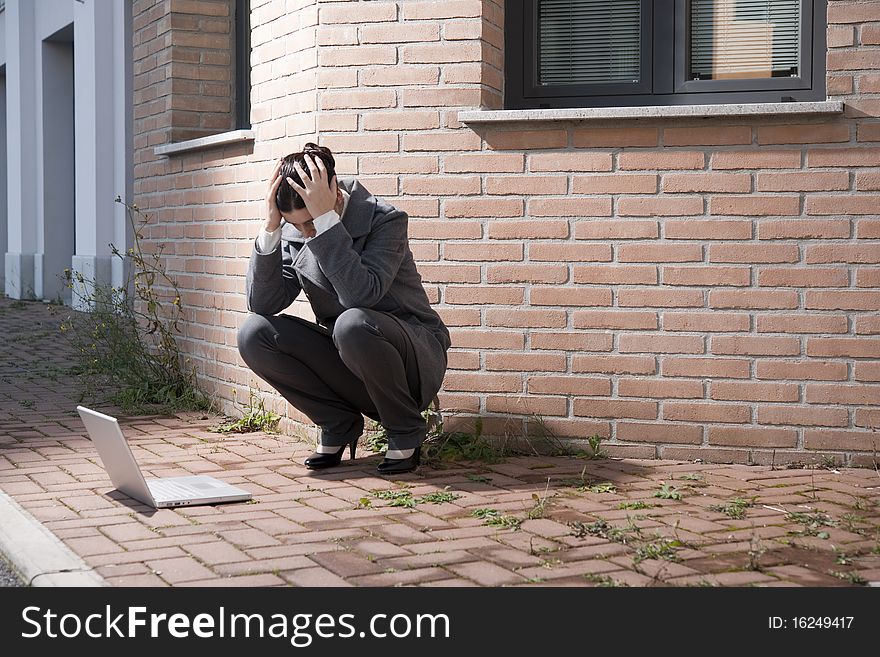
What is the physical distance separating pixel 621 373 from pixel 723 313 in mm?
520

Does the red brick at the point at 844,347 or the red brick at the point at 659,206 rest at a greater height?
the red brick at the point at 659,206

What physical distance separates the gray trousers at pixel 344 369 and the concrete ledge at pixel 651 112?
112 centimetres

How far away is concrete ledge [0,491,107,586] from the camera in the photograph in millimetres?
3484

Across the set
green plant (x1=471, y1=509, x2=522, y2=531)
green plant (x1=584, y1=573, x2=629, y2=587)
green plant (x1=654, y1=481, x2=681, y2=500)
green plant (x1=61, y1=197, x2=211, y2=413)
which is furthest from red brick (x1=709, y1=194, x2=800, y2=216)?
green plant (x1=61, y1=197, x2=211, y2=413)

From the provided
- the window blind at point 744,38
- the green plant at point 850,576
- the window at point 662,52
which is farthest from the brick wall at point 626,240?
the green plant at point 850,576

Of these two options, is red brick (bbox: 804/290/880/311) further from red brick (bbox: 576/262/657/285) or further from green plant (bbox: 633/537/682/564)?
green plant (bbox: 633/537/682/564)

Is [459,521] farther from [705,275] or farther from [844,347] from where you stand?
[844,347]

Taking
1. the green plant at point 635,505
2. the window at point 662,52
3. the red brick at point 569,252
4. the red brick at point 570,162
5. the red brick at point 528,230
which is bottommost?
the green plant at point 635,505

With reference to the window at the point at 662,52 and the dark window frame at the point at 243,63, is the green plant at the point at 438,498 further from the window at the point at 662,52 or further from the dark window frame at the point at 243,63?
the dark window frame at the point at 243,63

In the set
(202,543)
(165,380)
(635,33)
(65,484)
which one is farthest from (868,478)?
(165,380)

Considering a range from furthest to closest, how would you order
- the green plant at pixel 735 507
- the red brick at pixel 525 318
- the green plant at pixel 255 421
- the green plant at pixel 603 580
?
the green plant at pixel 255 421
the red brick at pixel 525 318
the green plant at pixel 735 507
the green plant at pixel 603 580

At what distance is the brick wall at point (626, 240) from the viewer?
5113 millimetres

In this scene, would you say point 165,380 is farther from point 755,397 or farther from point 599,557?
point 599,557

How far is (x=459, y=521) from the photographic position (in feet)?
13.8
